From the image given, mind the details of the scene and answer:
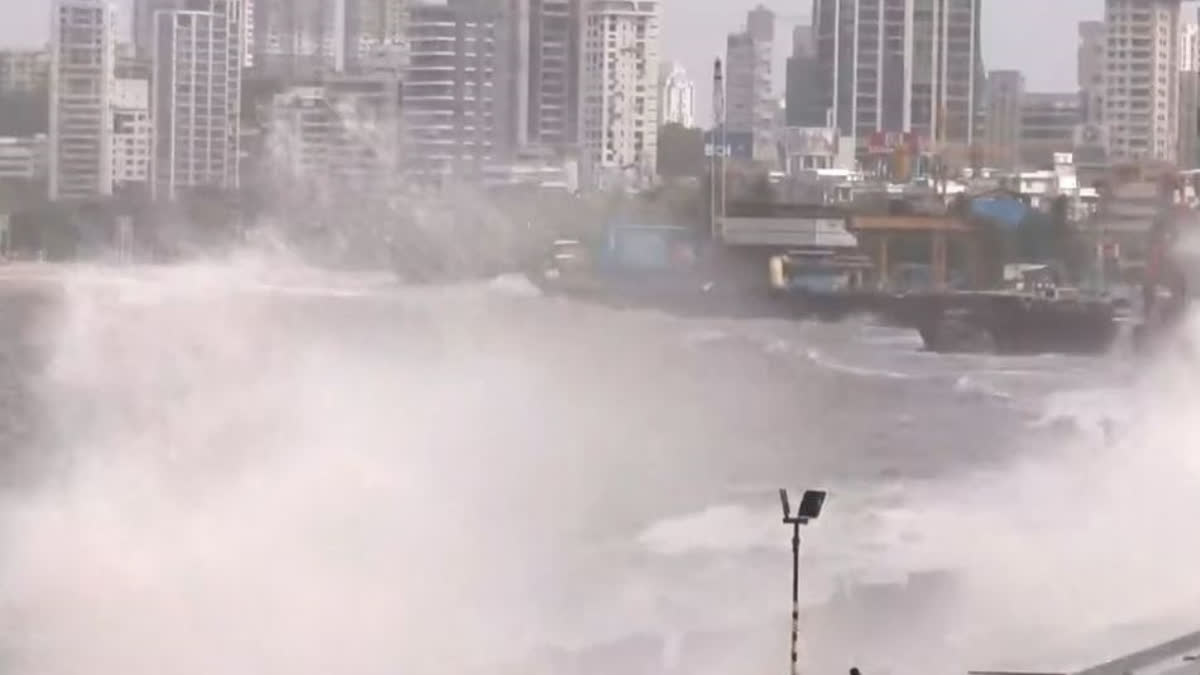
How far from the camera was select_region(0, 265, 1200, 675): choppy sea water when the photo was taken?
8.95 m

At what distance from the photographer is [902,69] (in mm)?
15078

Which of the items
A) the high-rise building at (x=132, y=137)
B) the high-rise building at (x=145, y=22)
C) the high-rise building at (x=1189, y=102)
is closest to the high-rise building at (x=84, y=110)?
the high-rise building at (x=132, y=137)

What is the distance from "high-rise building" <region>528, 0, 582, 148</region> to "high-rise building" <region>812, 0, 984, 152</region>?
186cm

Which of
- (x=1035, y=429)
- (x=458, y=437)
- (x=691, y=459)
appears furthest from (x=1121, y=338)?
(x=458, y=437)

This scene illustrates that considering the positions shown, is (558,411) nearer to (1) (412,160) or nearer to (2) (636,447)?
(2) (636,447)

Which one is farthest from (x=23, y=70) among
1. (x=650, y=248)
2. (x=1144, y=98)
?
(x=1144, y=98)

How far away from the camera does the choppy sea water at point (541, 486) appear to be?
8.95 metres

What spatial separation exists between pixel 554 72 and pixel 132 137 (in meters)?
2.47

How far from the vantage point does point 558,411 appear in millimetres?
17906

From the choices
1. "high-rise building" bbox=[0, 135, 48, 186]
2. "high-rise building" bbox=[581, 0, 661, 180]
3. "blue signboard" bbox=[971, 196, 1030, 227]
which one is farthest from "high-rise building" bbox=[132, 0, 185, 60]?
"blue signboard" bbox=[971, 196, 1030, 227]

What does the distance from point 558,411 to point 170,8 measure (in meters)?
5.67

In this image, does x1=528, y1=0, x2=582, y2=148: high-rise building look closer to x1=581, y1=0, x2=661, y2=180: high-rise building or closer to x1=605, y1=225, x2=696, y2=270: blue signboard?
x1=581, y1=0, x2=661, y2=180: high-rise building

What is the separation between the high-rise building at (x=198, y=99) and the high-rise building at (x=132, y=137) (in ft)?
0.23

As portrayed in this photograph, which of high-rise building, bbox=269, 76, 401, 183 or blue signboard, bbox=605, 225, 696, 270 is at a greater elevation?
high-rise building, bbox=269, 76, 401, 183
